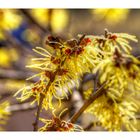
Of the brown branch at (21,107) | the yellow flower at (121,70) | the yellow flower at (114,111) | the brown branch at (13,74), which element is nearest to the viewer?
the yellow flower at (121,70)

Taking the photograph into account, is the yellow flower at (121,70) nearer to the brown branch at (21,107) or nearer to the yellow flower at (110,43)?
the yellow flower at (110,43)

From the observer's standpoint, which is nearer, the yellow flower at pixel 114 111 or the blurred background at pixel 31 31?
the yellow flower at pixel 114 111

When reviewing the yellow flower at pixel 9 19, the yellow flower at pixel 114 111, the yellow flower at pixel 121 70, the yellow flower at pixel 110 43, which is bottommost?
the yellow flower at pixel 114 111

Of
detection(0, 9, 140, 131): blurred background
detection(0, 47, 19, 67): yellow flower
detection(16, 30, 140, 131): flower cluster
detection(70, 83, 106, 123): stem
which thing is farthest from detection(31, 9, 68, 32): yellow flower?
detection(70, 83, 106, 123): stem

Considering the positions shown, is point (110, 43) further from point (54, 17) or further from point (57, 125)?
point (54, 17)

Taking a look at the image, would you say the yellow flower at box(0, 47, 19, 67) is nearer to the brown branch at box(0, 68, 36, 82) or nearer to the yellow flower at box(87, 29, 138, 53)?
the brown branch at box(0, 68, 36, 82)

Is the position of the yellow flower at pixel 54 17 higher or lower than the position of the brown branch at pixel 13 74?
higher

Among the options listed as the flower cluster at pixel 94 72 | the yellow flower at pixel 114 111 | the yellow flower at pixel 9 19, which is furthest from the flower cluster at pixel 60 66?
the yellow flower at pixel 9 19
